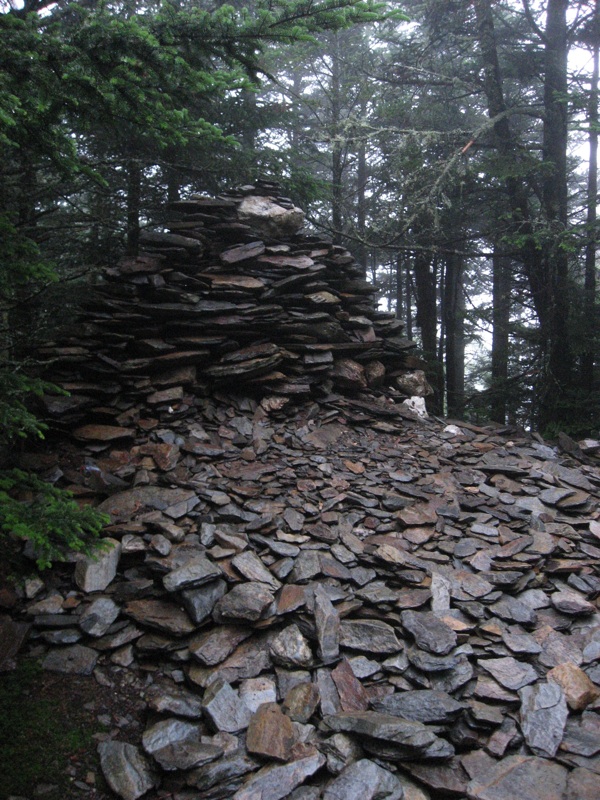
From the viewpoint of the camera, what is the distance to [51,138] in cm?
354

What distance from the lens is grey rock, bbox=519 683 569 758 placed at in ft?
10.7

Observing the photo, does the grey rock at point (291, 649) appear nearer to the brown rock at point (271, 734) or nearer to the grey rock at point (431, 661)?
the brown rock at point (271, 734)

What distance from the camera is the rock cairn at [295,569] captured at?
10.4 ft

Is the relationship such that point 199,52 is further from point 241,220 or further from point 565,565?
point 565,565

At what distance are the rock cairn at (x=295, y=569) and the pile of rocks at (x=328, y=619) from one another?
0.02 metres

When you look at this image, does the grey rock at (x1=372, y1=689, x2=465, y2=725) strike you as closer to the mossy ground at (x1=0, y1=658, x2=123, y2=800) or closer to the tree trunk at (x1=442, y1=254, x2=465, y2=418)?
the mossy ground at (x1=0, y1=658, x2=123, y2=800)

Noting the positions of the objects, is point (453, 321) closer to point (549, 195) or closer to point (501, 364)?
point (501, 364)

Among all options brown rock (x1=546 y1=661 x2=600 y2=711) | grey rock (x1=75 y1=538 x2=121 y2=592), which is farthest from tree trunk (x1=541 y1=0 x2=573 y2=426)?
grey rock (x1=75 y1=538 x2=121 y2=592)

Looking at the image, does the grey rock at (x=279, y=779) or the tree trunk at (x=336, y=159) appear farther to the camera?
the tree trunk at (x=336, y=159)

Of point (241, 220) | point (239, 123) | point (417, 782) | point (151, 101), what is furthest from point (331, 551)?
point (239, 123)

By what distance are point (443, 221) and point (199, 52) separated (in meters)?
9.52

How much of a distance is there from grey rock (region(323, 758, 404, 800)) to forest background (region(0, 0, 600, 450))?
2.95 metres

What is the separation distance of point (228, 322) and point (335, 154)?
21.0 feet

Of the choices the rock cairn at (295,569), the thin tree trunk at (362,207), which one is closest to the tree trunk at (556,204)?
the rock cairn at (295,569)
